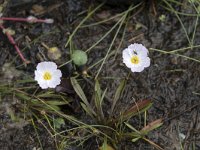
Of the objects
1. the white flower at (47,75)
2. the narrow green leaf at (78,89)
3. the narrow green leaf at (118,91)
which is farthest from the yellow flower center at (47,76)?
the narrow green leaf at (118,91)

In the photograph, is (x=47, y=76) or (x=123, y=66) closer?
(x=47, y=76)

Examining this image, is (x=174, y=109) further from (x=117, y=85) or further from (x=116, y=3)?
(x=116, y=3)

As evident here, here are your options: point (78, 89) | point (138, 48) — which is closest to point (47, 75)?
point (78, 89)

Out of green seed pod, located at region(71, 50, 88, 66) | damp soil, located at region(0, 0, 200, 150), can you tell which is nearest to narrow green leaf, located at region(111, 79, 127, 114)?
damp soil, located at region(0, 0, 200, 150)

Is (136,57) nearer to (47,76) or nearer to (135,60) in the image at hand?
(135,60)

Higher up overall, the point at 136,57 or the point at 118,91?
the point at 136,57

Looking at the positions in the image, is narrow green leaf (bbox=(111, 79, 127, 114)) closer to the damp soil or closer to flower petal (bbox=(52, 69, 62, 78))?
the damp soil

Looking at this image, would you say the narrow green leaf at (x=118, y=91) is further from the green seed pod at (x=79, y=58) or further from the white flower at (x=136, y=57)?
the green seed pod at (x=79, y=58)

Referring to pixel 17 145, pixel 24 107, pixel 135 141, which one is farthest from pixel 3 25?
pixel 135 141
